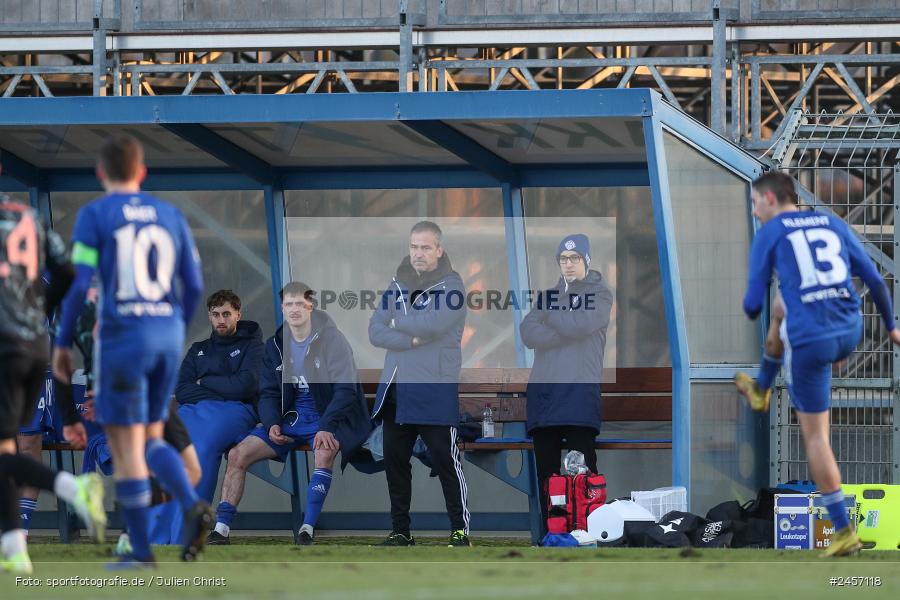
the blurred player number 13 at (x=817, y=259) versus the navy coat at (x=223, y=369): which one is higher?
the blurred player number 13 at (x=817, y=259)

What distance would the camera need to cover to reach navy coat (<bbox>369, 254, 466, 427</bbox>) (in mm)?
9211

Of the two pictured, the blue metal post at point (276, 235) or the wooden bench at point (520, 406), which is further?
the blue metal post at point (276, 235)

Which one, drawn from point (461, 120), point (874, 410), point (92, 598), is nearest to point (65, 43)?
point (461, 120)

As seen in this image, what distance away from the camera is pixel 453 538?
9078 mm

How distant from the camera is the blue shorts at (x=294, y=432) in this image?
32.7 feet

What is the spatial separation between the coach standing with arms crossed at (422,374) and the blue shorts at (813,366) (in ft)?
7.95

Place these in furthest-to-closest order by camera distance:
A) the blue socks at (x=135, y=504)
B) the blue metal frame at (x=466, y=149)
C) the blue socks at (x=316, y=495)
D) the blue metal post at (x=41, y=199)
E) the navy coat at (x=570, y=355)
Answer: the blue metal post at (x=41, y=199), the blue metal frame at (x=466, y=149), the blue socks at (x=316, y=495), the navy coat at (x=570, y=355), the blue socks at (x=135, y=504)

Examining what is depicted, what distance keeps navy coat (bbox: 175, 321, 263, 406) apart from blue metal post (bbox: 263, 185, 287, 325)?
2.84ft

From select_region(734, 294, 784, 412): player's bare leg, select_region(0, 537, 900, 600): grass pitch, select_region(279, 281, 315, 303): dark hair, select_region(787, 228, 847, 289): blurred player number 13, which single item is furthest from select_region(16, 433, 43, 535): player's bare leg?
select_region(787, 228, 847, 289): blurred player number 13

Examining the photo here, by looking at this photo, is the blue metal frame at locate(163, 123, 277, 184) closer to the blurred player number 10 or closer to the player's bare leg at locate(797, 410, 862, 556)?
the blurred player number 10

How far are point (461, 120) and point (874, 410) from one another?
3.00m

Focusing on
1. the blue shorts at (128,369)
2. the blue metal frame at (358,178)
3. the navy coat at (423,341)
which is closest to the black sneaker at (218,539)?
the navy coat at (423,341)

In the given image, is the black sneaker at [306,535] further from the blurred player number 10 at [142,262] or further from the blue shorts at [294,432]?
the blurred player number 10 at [142,262]

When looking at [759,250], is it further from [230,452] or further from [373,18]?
[373,18]
